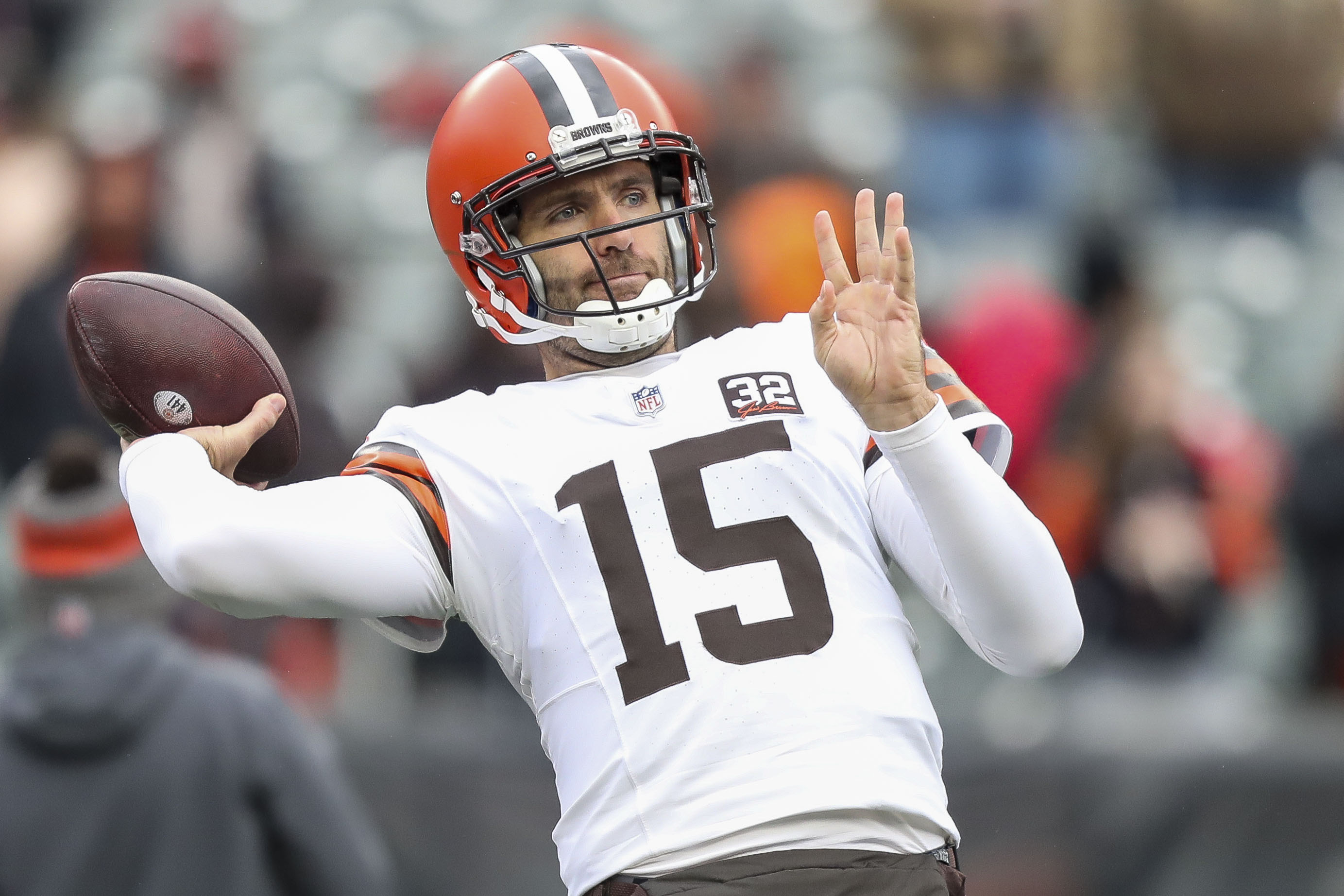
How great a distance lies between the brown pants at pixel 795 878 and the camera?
195cm

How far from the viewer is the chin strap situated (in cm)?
237

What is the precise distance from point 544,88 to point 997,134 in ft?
13.1

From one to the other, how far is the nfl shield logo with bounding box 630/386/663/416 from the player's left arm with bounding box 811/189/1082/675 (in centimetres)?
27

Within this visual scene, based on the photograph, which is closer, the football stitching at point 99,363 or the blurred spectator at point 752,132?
the football stitching at point 99,363

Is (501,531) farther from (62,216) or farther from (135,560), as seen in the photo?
(62,216)

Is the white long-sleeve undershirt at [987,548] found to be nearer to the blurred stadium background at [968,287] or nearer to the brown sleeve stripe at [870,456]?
the brown sleeve stripe at [870,456]

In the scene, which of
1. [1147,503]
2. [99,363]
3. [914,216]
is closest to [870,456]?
[99,363]

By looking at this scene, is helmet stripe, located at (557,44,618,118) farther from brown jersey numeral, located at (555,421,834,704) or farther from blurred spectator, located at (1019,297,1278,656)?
blurred spectator, located at (1019,297,1278,656)

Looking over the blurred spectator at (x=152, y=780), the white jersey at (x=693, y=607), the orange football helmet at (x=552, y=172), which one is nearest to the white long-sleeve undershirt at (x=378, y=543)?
the white jersey at (x=693, y=607)

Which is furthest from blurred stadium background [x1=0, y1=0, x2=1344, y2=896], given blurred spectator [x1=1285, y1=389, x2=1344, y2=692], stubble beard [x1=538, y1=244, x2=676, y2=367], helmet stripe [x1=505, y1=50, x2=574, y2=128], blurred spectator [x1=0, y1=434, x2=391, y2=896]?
helmet stripe [x1=505, y1=50, x2=574, y2=128]

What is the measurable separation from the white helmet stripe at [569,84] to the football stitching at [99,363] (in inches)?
29.9

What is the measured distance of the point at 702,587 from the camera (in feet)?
6.84

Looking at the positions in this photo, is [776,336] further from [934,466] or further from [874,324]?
[934,466]

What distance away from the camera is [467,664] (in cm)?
489
